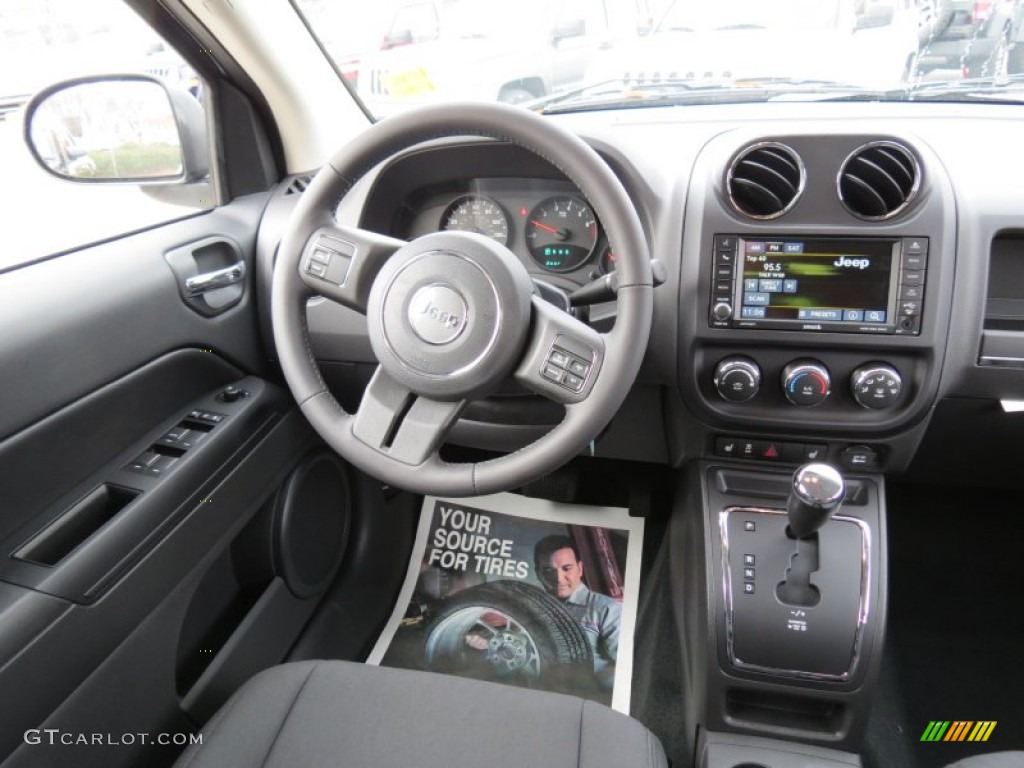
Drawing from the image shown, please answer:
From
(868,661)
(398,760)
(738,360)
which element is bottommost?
(868,661)

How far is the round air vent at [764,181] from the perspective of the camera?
1.19 m

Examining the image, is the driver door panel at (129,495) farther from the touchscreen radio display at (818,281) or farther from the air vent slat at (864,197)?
the air vent slat at (864,197)

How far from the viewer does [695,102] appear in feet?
5.16

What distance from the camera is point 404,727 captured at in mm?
986

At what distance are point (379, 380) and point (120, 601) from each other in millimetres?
474

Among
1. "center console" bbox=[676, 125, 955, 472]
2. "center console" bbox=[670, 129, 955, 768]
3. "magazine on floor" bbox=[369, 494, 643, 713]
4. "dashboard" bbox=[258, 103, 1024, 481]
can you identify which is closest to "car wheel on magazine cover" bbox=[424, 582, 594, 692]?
"magazine on floor" bbox=[369, 494, 643, 713]

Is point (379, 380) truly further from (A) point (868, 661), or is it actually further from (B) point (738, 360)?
(A) point (868, 661)

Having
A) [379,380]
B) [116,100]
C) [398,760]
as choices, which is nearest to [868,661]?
[398,760]

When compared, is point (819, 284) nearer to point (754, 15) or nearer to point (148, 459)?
point (754, 15)

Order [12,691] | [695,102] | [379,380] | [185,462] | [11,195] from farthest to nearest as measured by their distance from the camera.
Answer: [695,102], [11,195], [185,462], [379,380], [12,691]

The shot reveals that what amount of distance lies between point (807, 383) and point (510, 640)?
908 millimetres

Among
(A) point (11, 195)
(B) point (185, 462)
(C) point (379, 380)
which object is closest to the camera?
(C) point (379, 380)

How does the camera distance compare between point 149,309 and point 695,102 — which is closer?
point 149,309

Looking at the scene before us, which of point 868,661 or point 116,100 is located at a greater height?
point 116,100
